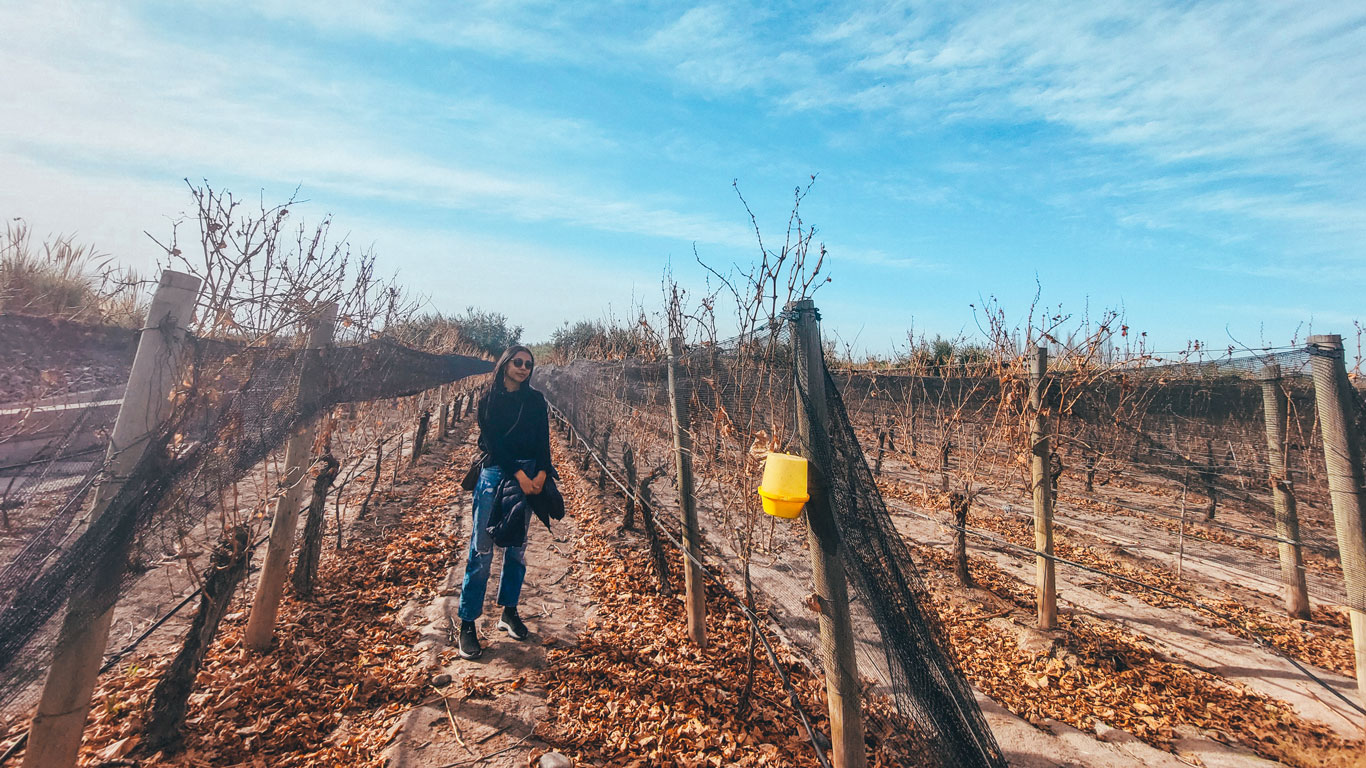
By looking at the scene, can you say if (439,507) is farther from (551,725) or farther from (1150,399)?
(1150,399)

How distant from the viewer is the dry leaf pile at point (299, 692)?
243cm

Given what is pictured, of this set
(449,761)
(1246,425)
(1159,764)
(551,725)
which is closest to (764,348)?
(551,725)

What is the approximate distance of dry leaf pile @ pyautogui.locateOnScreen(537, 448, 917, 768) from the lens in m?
2.47

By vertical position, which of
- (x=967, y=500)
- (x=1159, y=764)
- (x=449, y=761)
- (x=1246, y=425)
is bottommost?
(x=1159, y=764)

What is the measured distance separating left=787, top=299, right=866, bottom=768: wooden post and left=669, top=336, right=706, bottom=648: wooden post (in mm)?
1361

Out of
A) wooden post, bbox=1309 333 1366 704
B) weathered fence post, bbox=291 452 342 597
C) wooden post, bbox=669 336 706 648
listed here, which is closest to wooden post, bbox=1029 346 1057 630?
wooden post, bbox=1309 333 1366 704

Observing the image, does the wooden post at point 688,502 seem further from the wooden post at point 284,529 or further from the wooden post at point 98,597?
the wooden post at point 98,597

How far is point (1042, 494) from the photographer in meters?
4.11

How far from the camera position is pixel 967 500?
5199 mm

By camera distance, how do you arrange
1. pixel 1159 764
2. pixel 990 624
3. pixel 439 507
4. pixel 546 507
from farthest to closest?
1. pixel 439 507
2. pixel 990 624
3. pixel 546 507
4. pixel 1159 764

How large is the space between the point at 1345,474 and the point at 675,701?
381 cm

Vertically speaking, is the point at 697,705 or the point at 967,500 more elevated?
the point at 967,500

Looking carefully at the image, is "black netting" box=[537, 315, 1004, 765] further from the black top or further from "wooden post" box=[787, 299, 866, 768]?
the black top

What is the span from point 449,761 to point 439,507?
5009 millimetres
